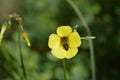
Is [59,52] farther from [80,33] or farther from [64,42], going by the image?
[80,33]

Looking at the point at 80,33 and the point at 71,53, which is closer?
the point at 71,53

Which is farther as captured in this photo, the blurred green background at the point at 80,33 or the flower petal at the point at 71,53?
the blurred green background at the point at 80,33

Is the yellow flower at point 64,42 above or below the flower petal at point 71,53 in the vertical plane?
above

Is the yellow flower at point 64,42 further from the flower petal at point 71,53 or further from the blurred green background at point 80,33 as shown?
the blurred green background at point 80,33

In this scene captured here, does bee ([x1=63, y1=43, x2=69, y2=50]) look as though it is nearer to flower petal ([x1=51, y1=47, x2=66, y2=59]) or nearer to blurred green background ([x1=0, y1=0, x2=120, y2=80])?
flower petal ([x1=51, y1=47, x2=66, y2=59])

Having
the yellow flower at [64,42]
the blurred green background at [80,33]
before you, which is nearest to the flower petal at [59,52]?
the yellow flower at [64,42]

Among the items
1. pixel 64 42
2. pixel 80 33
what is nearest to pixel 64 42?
pixel 64 42
